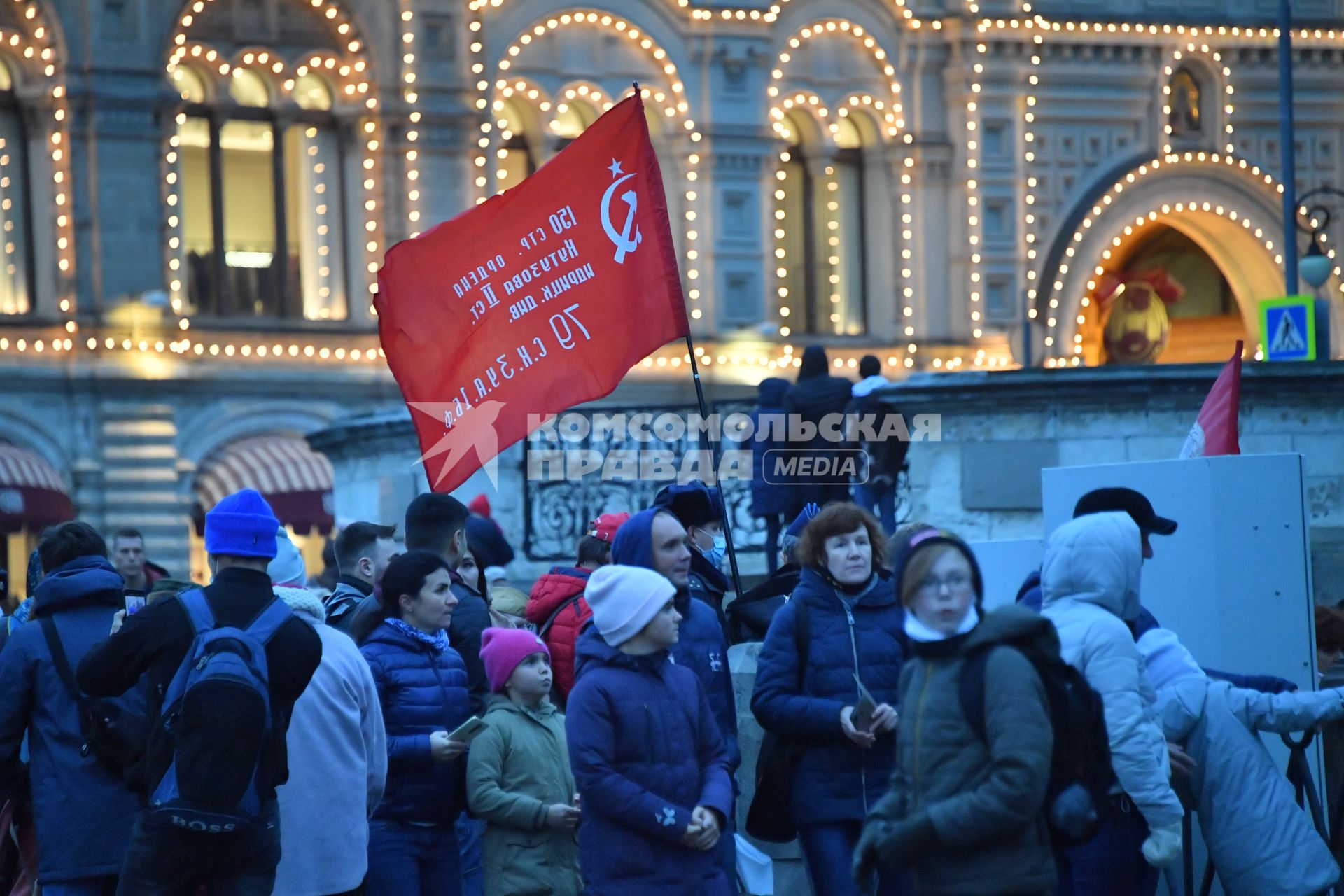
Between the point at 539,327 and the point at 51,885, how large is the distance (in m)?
3.39

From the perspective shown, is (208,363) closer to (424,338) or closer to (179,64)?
(179,64)

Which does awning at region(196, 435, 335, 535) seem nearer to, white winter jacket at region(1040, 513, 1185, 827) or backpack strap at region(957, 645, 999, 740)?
white winter jacket at region(1040, 513, 1185, 827)

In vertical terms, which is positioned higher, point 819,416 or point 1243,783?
point 819,416

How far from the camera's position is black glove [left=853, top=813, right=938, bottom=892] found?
562 cm

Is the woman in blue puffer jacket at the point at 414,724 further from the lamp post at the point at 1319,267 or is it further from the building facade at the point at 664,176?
the building facade at the point at 664,176

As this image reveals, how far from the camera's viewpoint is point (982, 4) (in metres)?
28.4

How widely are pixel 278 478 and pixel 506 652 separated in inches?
683

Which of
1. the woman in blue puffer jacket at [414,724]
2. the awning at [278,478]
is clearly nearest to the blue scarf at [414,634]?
the woman in blue puffer jacket at [414,724]

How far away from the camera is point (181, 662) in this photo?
646cm

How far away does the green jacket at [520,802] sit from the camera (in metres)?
7.61

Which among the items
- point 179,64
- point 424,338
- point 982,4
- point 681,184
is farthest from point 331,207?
point 424,338

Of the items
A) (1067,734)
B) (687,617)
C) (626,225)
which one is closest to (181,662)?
(687,617)

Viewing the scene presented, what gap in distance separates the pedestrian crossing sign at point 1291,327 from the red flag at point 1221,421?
652 centimetres

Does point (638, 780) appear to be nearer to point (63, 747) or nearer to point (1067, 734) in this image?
point (1067, 734)
